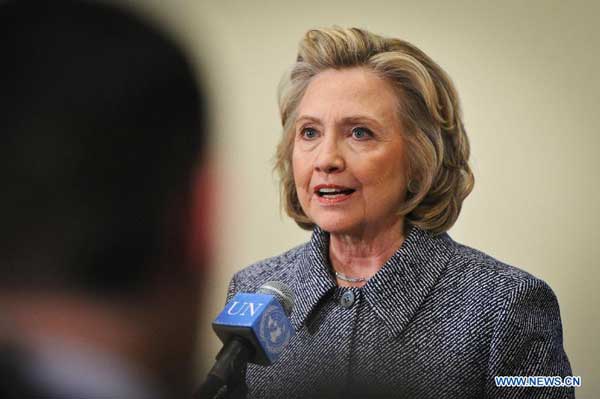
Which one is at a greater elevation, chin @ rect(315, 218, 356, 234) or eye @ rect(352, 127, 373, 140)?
eye @ rect(352, 127, 373, 140)

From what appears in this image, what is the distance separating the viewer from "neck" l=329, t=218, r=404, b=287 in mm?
2150

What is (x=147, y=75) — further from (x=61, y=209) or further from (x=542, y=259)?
(x=542, y=259)

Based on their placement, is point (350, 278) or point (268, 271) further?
point (268, 271)

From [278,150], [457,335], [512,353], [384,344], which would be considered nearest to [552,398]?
[512,353]

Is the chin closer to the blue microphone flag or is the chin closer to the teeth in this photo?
the teeth

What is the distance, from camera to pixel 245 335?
1.29 m

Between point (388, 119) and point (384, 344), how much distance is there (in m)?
0.63

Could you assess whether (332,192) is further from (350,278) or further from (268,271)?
(268,271)

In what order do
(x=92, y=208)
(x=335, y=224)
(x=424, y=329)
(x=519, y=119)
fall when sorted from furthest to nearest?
(x=519, y=119) → (x=335, y=224) → (x=424, y=329) → (x=92, y=208)

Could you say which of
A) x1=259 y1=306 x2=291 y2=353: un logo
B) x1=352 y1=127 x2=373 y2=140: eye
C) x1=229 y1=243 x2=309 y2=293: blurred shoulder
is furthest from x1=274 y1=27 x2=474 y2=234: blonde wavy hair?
x1=259 y1=306 x2=291 y2=353: un logo

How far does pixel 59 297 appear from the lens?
2.02 ft

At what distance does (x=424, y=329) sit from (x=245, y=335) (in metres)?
0.82

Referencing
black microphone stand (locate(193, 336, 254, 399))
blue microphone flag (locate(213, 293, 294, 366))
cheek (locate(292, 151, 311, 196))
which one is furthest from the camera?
cheek (locate(292, 151, 311, 196))

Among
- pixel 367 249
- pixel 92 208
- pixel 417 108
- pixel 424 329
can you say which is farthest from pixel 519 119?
pixel 92 208
